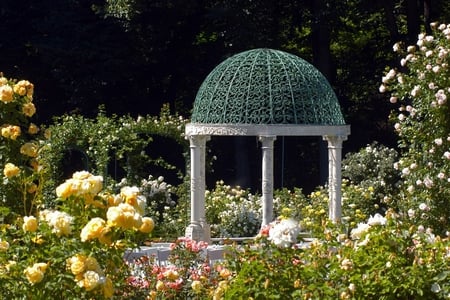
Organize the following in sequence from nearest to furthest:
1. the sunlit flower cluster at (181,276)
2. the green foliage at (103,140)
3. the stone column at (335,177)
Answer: the sunlit flower cluster at (181,276) < the stone column at (335,177) < the green foliage at (103,140)

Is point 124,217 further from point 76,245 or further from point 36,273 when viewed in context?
point 36,273

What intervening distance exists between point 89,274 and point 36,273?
1.00 feet

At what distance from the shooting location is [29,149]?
7.17 m

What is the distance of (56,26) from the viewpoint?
21.2 meters

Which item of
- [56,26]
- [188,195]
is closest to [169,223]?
[188,195]

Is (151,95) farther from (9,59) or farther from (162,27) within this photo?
(9,59)

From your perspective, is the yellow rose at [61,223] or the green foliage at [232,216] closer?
the yellow rose at [61,223]

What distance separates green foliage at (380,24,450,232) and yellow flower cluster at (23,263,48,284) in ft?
17.3

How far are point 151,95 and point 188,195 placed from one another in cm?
796

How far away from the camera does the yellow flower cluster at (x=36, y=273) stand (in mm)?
5176

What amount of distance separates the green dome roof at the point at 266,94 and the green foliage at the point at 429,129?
296cm

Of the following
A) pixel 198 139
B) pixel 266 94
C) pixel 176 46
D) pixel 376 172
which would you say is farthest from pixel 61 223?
pixel 176 46

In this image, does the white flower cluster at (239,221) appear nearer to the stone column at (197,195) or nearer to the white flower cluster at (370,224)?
the stone column at (197,195)

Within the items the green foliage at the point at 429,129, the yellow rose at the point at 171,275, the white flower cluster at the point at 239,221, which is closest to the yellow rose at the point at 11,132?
the yellow rose at the point at 171,275
